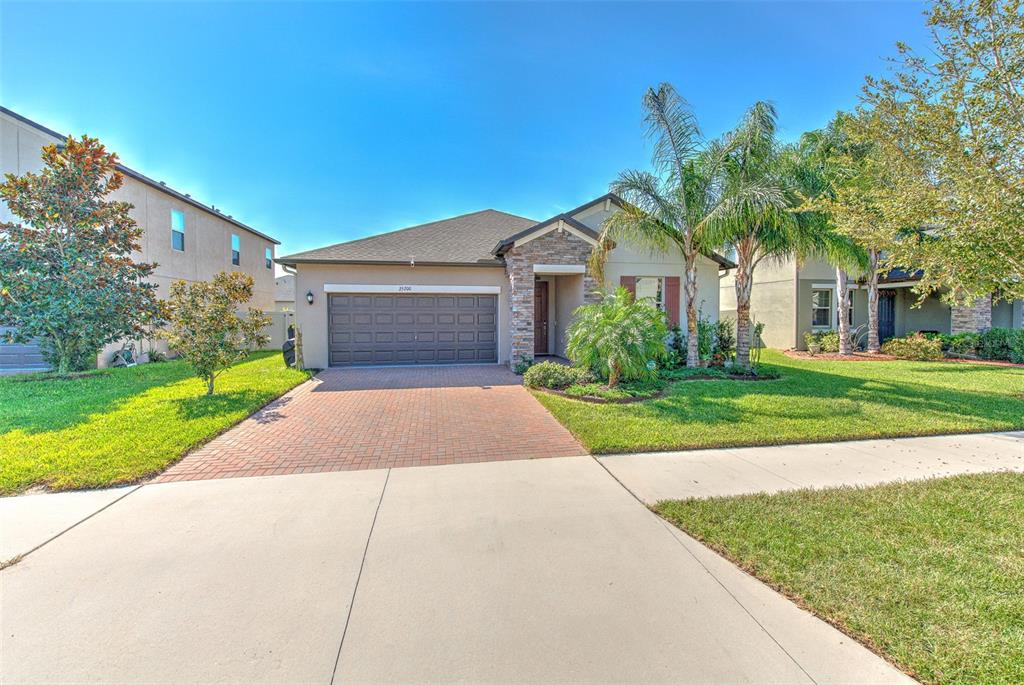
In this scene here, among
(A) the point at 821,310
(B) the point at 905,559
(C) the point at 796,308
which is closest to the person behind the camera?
(B) the point at 905,559

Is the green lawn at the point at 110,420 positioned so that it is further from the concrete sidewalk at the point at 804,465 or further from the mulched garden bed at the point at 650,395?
the mulched garden bed at the point at 650,395

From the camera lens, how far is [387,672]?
2.30 meters

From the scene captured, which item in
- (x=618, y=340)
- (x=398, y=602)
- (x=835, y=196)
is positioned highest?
(x=835, y=196)

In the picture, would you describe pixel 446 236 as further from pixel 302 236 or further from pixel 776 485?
pixel 776 485

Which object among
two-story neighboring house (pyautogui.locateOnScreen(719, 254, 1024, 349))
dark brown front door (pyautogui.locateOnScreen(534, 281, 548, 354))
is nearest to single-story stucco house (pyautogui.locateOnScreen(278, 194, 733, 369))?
Answer: dark brown front door (pyautogui.locateOnScreen(534, 281, 548, 354))

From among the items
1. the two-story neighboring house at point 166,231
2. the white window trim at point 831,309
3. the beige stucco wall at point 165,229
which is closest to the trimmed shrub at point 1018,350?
the white window trim at point 831,309

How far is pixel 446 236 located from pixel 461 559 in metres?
14.0

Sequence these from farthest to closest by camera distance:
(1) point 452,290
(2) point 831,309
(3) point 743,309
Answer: (2) point 831,309
(1) point 452,290
(3) point 743,309

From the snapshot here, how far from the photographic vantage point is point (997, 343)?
15484mm

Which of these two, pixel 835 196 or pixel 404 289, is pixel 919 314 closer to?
pixel 835 196

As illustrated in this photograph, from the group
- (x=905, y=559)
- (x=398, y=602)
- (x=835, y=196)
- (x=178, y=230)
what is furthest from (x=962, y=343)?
(x=178, y=230)

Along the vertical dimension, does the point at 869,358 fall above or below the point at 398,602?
above

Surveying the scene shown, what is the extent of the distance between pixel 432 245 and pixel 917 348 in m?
18.1

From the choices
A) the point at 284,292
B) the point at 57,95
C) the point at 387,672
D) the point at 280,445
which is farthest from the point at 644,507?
the point at 284,292
